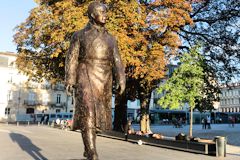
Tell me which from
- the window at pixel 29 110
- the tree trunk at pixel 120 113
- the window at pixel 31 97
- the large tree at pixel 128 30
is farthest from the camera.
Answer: the window at pixel 31 97

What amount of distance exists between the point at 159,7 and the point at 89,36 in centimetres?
1664

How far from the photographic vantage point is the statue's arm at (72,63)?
5.37 m

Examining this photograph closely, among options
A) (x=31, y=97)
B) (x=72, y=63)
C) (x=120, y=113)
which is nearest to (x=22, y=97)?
(x=31, y=97)

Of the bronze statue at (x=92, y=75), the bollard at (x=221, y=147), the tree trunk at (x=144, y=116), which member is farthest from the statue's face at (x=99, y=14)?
the tree trunk at (x=144, y=116)

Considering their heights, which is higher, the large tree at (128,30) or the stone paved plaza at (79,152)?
the large tree at (128,30)

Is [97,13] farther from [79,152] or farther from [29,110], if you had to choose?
[29,110]

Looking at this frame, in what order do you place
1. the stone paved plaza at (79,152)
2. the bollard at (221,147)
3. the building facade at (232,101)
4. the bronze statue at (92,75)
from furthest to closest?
the building facade at (232,101), the bollard at (221,147), the stone paved plaza at (79,152), the bronze statue at (92,75)

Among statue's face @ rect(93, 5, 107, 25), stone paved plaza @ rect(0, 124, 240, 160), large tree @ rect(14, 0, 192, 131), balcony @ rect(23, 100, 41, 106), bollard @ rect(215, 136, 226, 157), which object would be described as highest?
large tree @ rect(14, 0, 192, 131)

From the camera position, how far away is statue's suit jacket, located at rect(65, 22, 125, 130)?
531 cm

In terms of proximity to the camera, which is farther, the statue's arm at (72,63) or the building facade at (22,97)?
the building facade at (22,97)

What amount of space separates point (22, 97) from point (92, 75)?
63.5 meters

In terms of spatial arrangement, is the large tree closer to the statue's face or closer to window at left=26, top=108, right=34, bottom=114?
the statue's face

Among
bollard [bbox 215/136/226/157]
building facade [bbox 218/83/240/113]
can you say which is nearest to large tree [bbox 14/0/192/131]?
bollard [bbox 215/136/226/157]

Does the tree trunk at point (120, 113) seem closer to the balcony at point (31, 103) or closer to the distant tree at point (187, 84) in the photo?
the distant tree at point (187, 84)
